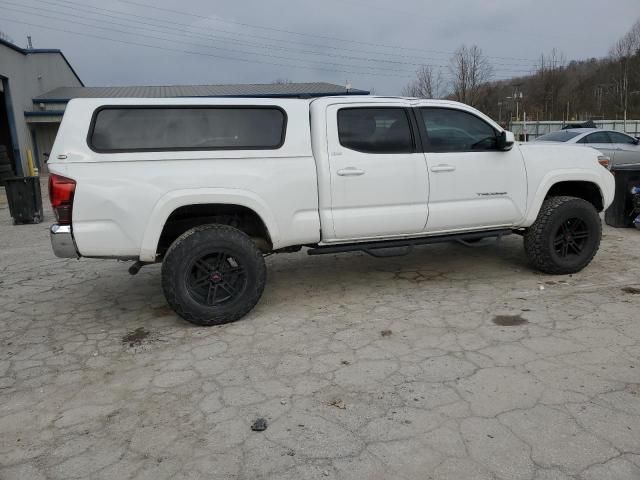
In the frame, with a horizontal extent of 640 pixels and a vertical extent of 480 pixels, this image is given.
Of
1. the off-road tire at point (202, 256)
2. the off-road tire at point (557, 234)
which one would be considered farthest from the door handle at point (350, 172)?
the off-road tire at point (557, 234)

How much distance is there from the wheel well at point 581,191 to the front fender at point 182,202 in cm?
342

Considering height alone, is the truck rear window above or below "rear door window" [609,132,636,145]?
above

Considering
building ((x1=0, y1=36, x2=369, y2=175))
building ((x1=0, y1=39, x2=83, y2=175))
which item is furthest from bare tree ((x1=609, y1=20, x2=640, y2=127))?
building ((x1=0, y1=39, x2=83, y2=175))

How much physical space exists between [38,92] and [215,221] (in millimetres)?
26510

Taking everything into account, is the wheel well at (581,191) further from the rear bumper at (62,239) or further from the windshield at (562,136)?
the windshield at (562,136)

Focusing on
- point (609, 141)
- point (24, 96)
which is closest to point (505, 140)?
point (609, 141)

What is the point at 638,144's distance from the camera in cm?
1371

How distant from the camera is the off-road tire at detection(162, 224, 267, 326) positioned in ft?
13.8

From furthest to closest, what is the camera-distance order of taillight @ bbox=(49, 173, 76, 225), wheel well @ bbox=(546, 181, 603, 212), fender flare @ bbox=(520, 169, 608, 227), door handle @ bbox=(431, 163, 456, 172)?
wheel well @ bbox=(546, 181, 603, 212) < fender flare @ bbox=(520, 169, 608, 227) < door handle @ bbox=(431, 163, 456, 172) < taillight @ bbox=(49, 173, 76, 225)

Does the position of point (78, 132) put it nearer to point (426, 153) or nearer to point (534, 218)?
point (426, 153)

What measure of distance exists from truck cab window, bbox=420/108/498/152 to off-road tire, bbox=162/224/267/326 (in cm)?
203

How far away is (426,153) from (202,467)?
3427mm

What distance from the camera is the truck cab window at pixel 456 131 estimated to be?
197 inches

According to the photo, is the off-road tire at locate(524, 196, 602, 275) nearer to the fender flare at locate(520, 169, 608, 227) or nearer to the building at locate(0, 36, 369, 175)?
the fender flare at locate(520, 169, 608, 227)
